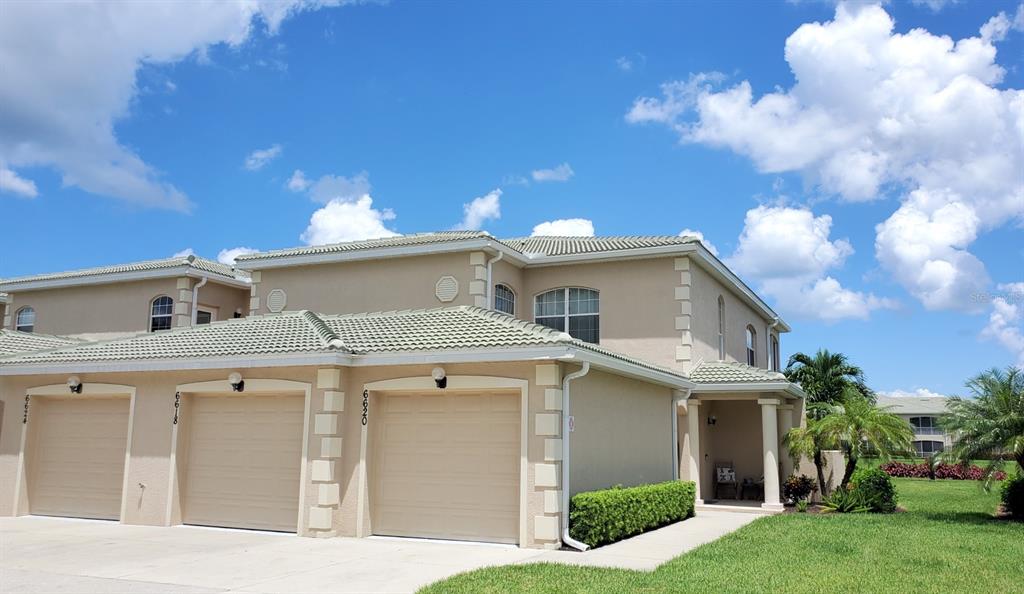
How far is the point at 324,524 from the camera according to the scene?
13.4 meters

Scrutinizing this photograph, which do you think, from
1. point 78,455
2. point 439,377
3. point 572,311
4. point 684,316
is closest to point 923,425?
point 684,316

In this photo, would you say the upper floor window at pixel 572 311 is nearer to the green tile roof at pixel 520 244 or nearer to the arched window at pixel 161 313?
the green tile roof at pixel 520 244

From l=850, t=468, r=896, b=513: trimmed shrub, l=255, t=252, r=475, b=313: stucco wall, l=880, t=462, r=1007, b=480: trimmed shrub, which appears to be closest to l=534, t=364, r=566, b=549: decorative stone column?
l=255, t=252, r=475, b=313: stucco wall

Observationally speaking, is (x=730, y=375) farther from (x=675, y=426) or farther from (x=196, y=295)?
(x=196, y=295)

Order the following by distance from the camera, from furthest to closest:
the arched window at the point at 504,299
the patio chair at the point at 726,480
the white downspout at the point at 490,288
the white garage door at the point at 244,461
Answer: the patio chair at the point at 726,480, the arched window at the point at 504,299, the white downspout at the point at 490,288, the white garage door at the point at 244,461

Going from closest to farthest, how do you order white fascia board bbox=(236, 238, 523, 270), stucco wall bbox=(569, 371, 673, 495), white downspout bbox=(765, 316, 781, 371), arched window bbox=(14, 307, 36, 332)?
stucco wall bbox=(569, 371, 673, 495) < white fascia board bbox=(236, 238, 523, 270) < arched window bbox=(14, 307, 36, 332) < white downspout bbox=(765, 316, 781, 371)

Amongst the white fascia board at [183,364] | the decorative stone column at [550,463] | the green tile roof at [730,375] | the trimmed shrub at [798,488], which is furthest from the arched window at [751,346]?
the white fascia board at [183,364]

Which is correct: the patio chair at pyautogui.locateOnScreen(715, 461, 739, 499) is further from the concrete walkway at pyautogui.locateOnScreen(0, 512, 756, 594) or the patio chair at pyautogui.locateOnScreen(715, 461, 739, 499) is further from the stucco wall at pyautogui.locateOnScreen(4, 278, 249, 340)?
the stucco wall at pyautogui.locateOnScreen(4, 278, 249, 340)

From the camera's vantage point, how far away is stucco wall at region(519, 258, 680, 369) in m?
19.8

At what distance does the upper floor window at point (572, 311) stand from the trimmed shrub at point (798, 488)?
5.93 meters

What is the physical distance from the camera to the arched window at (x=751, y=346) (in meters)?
26.8

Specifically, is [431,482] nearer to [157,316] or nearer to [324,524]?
[324,524]

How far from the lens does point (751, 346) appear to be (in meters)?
27.4

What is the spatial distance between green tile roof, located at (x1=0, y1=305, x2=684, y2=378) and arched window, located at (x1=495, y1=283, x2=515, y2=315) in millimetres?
3973
